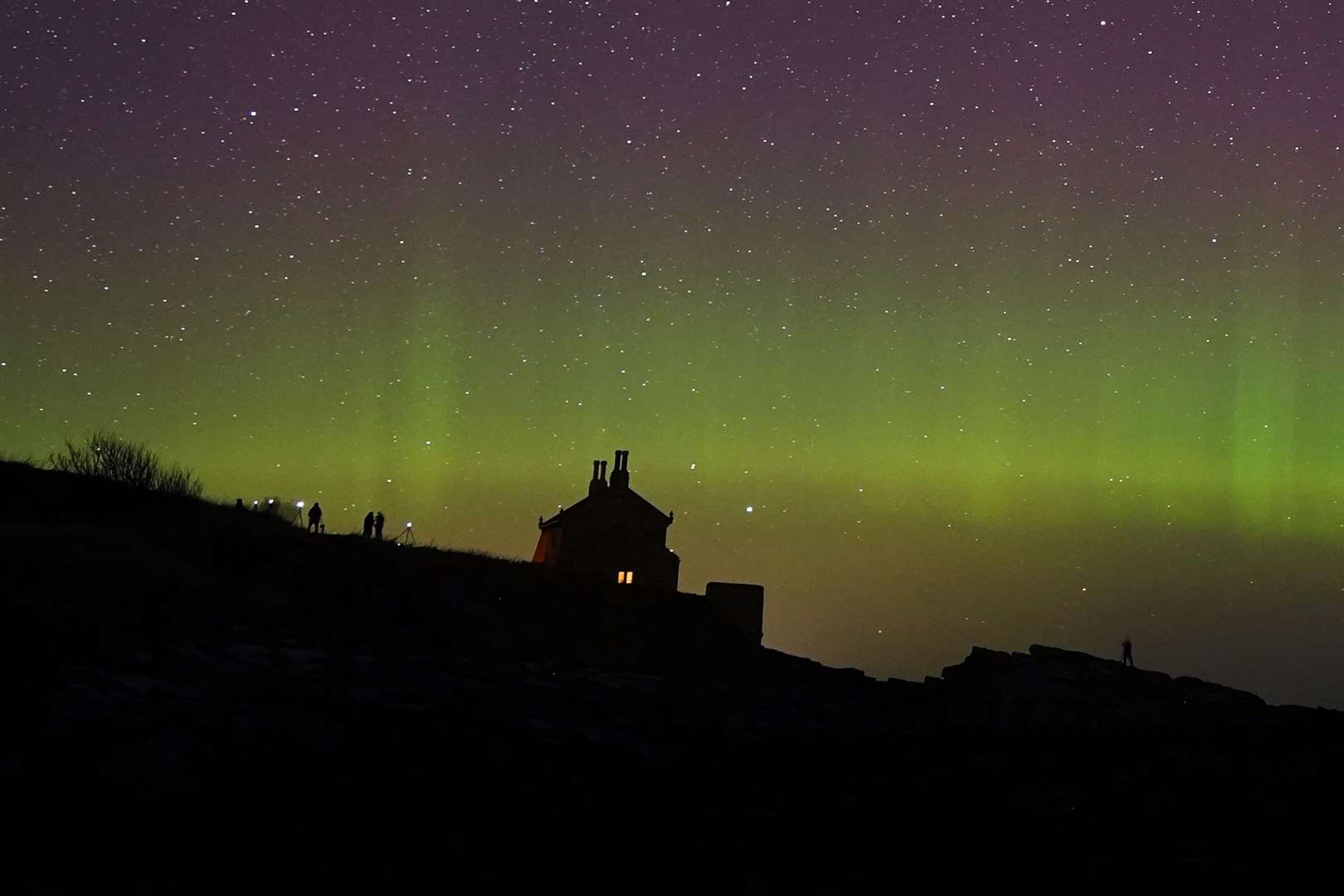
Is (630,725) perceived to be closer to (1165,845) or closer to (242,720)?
(242,720)

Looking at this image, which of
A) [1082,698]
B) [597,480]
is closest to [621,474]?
[597,480]

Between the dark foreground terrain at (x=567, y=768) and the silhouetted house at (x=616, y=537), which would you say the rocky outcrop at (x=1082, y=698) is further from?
the silhouetted house at (x=616, y=537)

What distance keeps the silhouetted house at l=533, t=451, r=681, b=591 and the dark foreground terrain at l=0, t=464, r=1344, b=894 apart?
2501 centimetres

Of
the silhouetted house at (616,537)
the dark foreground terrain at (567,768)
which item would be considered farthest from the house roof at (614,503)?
the dark foreground terrain at (567,768)

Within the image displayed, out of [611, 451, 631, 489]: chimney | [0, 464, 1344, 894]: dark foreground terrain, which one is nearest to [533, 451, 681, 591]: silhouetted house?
[611, 451, 631, 489]: chimney

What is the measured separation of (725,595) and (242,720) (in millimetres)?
24849

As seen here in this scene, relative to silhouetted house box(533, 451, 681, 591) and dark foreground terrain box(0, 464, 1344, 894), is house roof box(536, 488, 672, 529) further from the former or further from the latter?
dark foreground terrain box(0, 464, 1344, 894)

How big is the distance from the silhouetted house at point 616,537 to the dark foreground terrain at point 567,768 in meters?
25.0

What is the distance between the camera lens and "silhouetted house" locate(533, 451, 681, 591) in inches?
1864

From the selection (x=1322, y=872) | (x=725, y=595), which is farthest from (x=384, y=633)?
(x=1322, y=872)

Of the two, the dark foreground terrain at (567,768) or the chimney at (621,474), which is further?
the chimney at (621,474)

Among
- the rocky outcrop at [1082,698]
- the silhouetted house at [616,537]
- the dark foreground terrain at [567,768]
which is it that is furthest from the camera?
the silhouetted house at [616,537]

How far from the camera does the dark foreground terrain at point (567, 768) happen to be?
9016mm

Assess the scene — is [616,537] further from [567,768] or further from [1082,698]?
[567,768]
